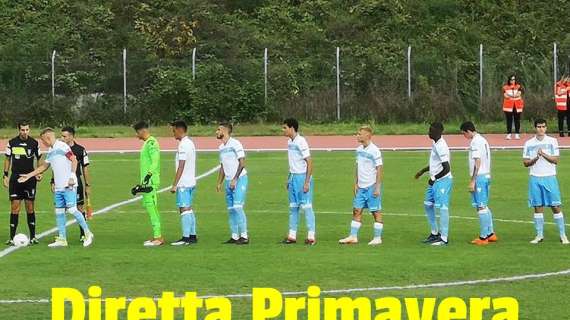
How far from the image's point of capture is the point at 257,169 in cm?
3288

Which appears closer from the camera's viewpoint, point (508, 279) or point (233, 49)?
point (508, 279)

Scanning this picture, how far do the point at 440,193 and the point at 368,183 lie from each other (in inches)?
43.1

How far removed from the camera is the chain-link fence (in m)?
47.7

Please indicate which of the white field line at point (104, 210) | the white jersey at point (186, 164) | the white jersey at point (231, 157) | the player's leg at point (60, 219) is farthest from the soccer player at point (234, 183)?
the white field line at point (104, 210)

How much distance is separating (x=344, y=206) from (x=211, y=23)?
3179 centimetres

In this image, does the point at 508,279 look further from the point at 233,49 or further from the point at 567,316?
the point at 233,49

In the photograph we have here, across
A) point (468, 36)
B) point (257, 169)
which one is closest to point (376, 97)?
point (468, 36)

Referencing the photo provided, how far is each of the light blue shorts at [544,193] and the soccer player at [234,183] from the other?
4.40m

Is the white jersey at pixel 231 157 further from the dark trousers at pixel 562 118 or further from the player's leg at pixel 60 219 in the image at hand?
the dark trousers at pixel 562 118

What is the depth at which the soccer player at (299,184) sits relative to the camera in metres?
19.1

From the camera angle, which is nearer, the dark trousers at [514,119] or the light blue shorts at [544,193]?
the light blue shorts at [544,193]

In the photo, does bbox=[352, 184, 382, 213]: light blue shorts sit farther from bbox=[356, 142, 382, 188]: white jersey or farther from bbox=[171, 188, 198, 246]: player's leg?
bbox=[171, 188, 198, 246]: player's leg

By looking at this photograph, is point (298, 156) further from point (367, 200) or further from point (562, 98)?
point (562, 98)

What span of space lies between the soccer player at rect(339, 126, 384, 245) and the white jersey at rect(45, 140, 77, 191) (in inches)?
171
